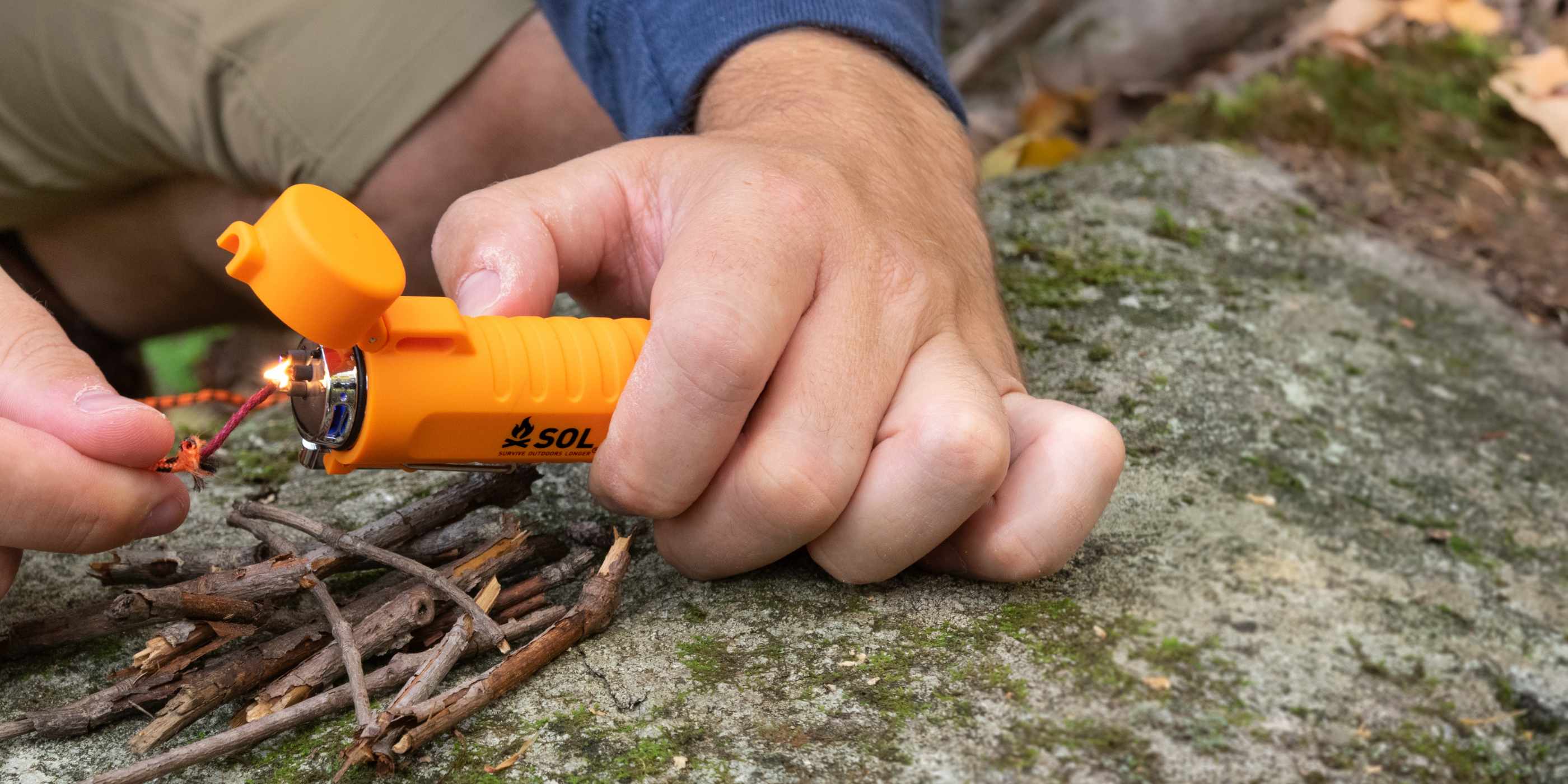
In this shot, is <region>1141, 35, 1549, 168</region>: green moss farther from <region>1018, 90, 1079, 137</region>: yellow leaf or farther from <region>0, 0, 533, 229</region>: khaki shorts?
<region>0, 0, 533, 229</region>: khaki shorts

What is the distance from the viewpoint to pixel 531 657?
3.87 feet

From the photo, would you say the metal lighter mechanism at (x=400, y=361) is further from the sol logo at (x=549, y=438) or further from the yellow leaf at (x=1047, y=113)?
the yellow leaf at (x=1047, y=113)

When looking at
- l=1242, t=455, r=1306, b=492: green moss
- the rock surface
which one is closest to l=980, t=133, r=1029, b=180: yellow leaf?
the rock surface

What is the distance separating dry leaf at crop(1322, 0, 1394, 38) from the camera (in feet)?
11.4

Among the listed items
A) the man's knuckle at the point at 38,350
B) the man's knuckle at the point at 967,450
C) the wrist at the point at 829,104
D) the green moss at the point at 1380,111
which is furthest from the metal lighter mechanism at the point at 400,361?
the green moss at the point at 1380,111

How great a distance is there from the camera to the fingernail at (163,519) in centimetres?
124

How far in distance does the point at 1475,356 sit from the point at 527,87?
194cm

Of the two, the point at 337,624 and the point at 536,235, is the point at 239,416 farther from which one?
the point at 536,235

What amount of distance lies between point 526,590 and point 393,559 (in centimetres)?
15

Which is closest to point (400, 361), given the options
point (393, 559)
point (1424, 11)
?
point (393, 559)

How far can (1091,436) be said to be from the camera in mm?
1288

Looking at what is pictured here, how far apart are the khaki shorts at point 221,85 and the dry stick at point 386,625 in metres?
1.35

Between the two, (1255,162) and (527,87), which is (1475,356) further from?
(527,87)

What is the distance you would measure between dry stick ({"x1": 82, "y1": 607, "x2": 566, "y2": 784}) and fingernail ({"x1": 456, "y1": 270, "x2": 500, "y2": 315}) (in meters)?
0.34
